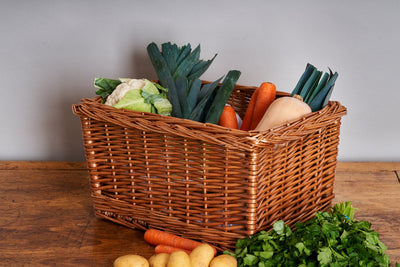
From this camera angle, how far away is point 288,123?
3.13 ft

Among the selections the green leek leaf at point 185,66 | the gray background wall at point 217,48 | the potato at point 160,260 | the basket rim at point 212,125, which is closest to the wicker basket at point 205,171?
the basket rim at point 212,125

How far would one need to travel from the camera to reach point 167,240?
106 centimetres

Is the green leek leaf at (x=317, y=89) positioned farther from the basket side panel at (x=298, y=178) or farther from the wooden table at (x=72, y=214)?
the wooden table at (x=72, y=214)

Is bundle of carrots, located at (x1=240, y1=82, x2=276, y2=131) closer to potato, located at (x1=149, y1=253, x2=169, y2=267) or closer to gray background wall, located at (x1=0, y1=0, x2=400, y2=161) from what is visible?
gray background wall, located at (x1=0, y1=0, x2=400, y2=161)

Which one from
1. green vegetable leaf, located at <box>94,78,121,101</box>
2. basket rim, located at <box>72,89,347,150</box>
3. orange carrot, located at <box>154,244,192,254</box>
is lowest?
orange carrot, located at <box>154,244,192,254</box>

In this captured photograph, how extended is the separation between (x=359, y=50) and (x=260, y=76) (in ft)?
1.17

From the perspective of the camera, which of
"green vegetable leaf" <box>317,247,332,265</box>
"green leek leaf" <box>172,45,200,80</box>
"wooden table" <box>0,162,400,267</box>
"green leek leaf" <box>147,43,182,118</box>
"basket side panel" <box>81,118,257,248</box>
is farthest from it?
"green leek leaf" <box>172,45,200,80</box>

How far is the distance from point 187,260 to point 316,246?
284 mm

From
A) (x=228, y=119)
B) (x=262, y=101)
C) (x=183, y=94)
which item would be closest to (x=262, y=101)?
(x=262, y=101)

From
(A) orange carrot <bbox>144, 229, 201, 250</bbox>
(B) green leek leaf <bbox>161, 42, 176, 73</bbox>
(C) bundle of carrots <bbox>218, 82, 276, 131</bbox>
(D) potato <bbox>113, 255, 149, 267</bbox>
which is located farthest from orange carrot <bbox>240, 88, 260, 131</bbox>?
(D) potato <bbox>113, 255, 149, 267</bbox>

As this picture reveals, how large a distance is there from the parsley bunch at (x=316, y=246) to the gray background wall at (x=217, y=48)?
0.66 m

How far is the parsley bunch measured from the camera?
872mm

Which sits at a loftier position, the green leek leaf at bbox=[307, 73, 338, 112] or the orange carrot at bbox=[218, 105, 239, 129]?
the green leek leaf at bbox=[307, 73, 338, 112]

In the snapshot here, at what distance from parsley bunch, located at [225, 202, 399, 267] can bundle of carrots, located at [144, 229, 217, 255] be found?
0.13m
